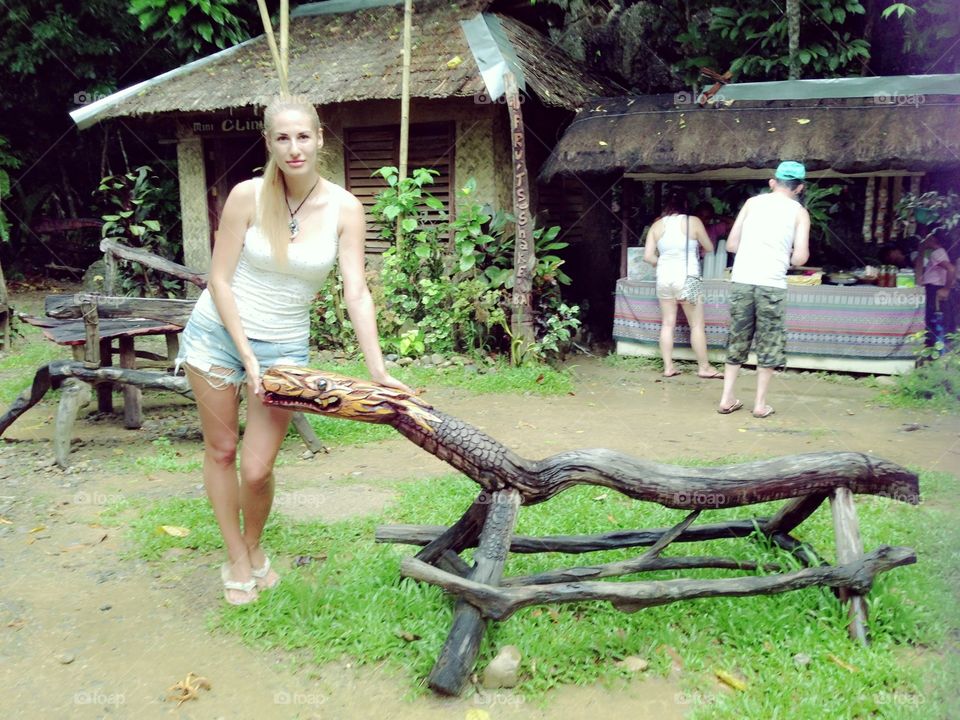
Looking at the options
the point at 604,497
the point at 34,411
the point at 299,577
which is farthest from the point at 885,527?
the point at 34,411

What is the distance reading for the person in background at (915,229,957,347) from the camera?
8133 millimetres

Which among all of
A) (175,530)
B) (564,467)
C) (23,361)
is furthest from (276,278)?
(23,361)

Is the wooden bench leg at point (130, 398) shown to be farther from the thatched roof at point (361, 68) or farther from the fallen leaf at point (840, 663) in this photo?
the fallen leaf at point (840, 663)

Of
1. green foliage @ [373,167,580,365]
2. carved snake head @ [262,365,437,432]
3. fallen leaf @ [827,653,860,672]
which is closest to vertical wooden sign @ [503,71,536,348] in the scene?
green foliage @ [373,167,580,365]

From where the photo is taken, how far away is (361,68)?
9695 millimetres

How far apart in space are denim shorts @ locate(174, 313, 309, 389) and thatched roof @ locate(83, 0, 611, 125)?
585cm

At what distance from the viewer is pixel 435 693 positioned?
115 inches

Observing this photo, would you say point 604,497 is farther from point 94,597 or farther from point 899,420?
point 899,420

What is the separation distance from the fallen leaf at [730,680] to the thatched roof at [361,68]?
669 cm

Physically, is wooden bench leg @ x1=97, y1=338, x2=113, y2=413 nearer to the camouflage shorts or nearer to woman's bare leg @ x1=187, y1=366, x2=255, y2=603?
woman's bare leg @ x1=187, y1=366, x2=255, y2=603

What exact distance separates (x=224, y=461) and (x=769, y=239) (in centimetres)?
469

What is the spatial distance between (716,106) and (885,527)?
5.57 metres

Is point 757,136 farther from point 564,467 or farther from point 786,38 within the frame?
point 564,467

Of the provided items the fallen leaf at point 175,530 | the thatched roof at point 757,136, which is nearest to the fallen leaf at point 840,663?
the fallen leaf at point 175,530
